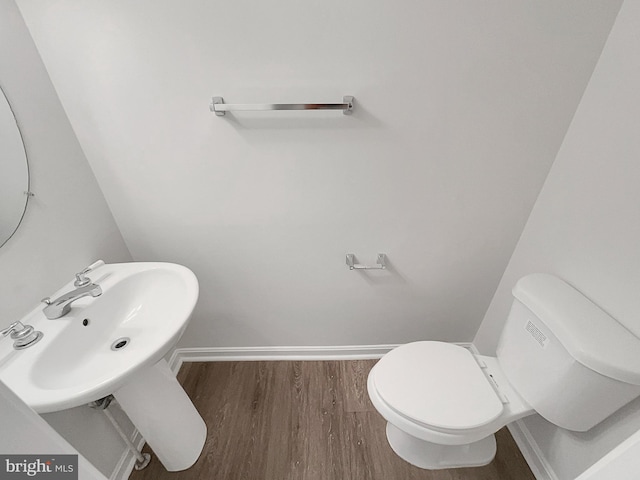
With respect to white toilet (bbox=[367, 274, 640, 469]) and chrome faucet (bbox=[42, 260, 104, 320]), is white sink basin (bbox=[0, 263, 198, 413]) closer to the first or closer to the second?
chrome faucet (bbox=[42, 260, 104, 320])

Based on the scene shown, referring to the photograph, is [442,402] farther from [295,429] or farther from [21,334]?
[21,334]

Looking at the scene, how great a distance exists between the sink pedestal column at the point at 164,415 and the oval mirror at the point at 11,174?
0.60 metres

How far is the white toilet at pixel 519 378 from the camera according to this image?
0.79 meters

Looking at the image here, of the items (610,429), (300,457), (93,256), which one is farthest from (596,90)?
(93,256)

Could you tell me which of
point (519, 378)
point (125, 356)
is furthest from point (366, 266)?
point (125, 356)

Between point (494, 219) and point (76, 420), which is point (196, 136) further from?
point (494, 219)

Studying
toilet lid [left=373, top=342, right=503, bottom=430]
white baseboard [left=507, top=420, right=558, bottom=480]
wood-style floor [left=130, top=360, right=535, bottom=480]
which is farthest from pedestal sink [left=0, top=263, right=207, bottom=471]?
white baseboard [left=507, top=420, right=558, bottom=480]

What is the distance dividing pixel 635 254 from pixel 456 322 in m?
0.84

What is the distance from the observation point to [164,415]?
104 centimetres

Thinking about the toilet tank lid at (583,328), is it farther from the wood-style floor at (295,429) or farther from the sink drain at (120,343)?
the sink drain at (120,343)

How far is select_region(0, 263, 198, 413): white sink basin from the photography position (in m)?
0.66

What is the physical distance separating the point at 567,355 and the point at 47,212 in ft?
5.64

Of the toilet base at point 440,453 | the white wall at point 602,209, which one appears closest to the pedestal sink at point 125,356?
the toilet base at point 440,453

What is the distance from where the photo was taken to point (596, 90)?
2.95ft
